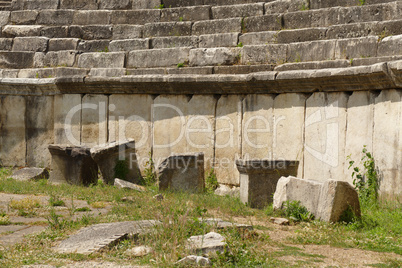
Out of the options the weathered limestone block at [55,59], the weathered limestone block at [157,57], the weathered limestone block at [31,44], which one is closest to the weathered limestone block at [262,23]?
the weathered limestone block at [157,57]

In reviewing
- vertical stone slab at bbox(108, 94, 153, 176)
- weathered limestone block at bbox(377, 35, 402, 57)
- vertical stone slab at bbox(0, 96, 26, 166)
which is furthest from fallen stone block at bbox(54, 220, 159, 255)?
vertical stone slab at bbox(0, 96, 26, 166)

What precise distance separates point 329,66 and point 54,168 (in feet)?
17.6

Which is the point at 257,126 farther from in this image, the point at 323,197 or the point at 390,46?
the point at 323,197

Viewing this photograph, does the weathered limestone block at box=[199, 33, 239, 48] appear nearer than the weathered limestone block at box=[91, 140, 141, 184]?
No

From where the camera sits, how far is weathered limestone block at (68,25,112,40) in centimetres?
1185

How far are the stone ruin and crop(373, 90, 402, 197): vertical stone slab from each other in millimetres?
18

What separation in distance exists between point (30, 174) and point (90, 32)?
349cm

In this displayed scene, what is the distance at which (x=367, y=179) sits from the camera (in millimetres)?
7574

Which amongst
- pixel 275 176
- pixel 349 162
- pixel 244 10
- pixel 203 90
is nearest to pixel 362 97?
pixel 349 162

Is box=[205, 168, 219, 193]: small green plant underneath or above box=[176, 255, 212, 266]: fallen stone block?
above

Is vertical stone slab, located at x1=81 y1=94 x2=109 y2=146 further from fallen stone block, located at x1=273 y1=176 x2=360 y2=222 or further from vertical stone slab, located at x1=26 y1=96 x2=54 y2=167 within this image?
fallen stone block, located at x1=273 y1=176 x2=360 y2=222

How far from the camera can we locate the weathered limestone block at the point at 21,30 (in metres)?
12.4

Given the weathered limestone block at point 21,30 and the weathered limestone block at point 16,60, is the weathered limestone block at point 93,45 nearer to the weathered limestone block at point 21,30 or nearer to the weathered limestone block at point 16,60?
the weathered limestone block at point 16,60

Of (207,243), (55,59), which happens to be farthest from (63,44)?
(207,243)
